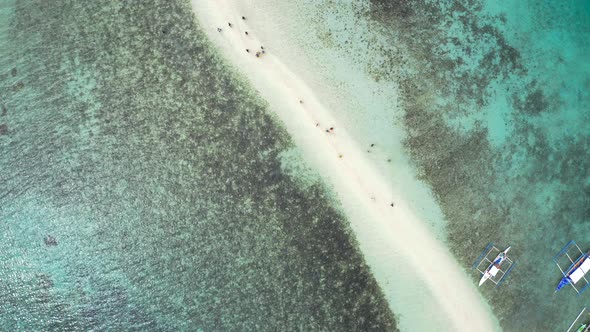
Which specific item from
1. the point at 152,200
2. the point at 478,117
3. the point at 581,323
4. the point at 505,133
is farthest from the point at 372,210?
the point at 581,323

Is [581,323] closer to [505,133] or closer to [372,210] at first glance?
[505,133]

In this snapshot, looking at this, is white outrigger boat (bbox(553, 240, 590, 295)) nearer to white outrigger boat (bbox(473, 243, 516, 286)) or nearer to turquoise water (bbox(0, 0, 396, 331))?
white outrigger boat (bbox(473, 243, 516, 286))

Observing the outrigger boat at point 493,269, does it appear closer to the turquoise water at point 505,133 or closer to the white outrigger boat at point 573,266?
the turquoise water at point 505,133

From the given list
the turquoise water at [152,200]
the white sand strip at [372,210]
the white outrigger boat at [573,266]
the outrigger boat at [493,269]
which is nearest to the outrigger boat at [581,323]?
the white outrigger boat at [573,266]

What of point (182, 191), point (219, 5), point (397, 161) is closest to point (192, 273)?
point (182, 191)

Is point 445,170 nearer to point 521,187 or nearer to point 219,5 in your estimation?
point 521,187

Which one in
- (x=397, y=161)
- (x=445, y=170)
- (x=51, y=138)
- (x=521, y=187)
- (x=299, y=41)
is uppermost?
(x=51, y=138)
